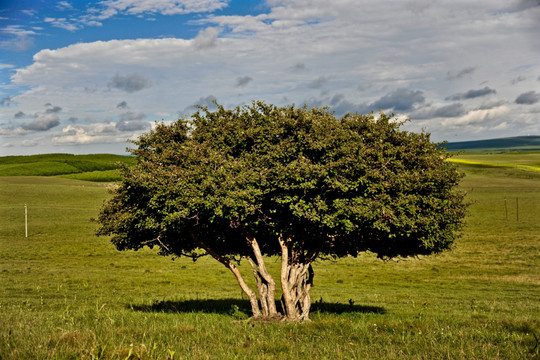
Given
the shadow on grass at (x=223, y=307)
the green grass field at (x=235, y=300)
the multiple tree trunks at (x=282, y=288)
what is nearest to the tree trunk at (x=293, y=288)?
the multiple tree trunks at (x=282, y=288)

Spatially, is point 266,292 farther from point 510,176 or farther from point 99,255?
point 510,176

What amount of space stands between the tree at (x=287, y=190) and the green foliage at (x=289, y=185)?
0.05 m

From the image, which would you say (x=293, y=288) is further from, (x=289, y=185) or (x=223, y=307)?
(x=223, y=307)

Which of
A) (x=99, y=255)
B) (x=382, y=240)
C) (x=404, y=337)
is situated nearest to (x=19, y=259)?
(x=99, y=255)

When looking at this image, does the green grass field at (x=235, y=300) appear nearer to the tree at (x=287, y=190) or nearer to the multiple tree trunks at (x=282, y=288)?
the multiple tree trunks at (x=282, y=288)

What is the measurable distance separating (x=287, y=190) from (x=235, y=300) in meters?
16.0

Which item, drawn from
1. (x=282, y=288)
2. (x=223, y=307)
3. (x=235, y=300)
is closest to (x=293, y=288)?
(x=282, y=288)

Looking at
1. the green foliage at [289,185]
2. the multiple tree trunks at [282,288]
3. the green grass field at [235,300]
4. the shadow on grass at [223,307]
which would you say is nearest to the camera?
the green grass field at [235,300]

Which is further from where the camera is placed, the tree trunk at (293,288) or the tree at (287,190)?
the tree trunk at (293,288)

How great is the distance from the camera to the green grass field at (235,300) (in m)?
11.2

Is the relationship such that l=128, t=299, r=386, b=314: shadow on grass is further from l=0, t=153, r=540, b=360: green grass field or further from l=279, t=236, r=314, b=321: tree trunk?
l=279, t=236, r=314, b=321: tree trunk

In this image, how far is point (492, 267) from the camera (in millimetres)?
46500

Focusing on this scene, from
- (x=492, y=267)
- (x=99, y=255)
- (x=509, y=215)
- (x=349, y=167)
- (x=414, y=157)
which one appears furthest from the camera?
(x=509, y=215)

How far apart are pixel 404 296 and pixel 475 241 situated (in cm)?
3243
